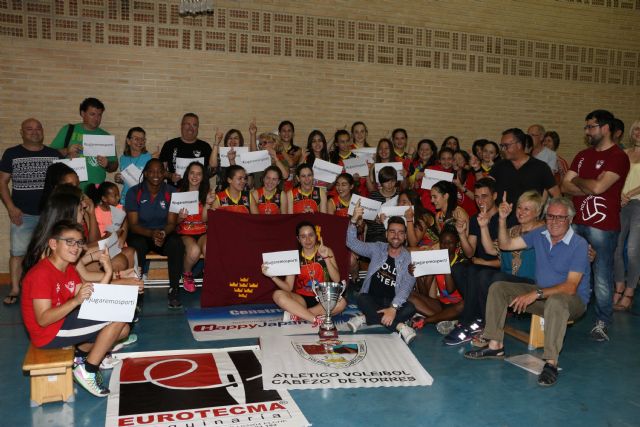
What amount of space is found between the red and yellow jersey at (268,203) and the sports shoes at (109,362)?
10.1ft

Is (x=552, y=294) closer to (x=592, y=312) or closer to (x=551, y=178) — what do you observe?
(x=551, y=178)

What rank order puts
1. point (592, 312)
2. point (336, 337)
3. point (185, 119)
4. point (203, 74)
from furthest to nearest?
1. point (203, 74)
2. point (185, 119)
3. point (592, 312)
4. point (336, 337)

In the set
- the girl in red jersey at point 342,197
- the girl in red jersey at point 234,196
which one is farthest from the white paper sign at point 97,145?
the girl in red jersey at point 342,197

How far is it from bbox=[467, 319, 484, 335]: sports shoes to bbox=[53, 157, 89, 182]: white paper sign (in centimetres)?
513

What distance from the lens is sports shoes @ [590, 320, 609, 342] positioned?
5.90 meters

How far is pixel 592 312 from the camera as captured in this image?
7082 millimetres

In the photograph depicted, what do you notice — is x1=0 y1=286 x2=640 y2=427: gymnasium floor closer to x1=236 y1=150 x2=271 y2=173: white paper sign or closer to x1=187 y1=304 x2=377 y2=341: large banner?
x1=187 y1=304 x2=377 y2=341: large banner

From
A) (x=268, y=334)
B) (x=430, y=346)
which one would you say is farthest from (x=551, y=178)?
(x=268, y=334)

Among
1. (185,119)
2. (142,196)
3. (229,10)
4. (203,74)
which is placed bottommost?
(142,196)

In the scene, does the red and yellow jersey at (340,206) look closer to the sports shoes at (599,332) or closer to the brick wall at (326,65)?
the brick wall at (326,65)

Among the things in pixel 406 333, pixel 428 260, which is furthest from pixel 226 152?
pixel 406 333

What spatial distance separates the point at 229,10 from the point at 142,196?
370cm

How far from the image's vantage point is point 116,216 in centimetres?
667

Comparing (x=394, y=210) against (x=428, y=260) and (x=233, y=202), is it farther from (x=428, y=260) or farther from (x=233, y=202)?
(x=233, y=202)
